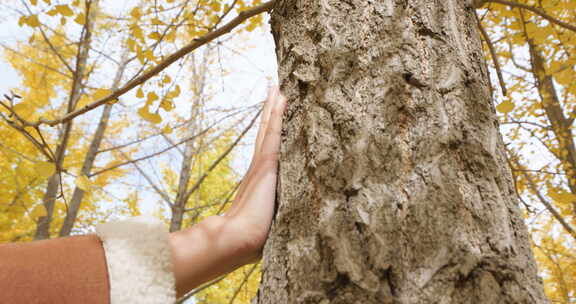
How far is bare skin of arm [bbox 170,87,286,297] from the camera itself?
2.18ft

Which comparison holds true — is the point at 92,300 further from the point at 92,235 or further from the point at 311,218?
the point at 311,218

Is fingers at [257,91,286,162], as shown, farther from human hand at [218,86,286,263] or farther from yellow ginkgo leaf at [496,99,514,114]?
yellow ginkgo leaf at [496,99,514,114]

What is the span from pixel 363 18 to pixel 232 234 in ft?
1.61

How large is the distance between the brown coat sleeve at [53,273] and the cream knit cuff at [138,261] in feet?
0.05

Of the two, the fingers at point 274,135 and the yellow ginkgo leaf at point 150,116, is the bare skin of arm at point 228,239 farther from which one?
the yellow ginkgo leaf at point 150,116

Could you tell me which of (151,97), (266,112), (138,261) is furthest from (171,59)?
(138,261)

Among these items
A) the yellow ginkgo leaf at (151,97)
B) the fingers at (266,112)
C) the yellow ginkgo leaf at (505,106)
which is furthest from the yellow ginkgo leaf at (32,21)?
the yellow ginkgo leaf at (505,106)

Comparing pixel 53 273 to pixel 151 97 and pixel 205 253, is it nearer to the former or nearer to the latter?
pixel 205 253

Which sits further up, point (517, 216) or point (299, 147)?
point (299, 147)

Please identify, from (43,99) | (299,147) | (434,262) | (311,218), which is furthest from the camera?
(43,99)

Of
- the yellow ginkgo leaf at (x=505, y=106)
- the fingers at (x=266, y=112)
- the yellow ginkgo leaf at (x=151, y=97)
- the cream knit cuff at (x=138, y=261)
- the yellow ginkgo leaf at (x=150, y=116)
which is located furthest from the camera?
the yellow ginkgo leaf at (x=151, y=97)

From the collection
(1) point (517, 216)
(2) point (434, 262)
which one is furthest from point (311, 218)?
(1) point (517, 216)

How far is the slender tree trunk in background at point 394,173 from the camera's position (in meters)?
0.45

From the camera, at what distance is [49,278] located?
0.53 m
